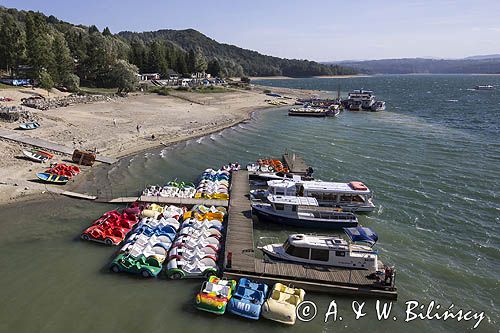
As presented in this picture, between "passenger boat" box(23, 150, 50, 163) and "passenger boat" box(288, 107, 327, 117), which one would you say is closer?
"passenger boat" box(23, 150, 50, 163)

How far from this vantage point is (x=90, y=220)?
1401 inches

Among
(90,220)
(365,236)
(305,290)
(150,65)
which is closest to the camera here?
(305,290)

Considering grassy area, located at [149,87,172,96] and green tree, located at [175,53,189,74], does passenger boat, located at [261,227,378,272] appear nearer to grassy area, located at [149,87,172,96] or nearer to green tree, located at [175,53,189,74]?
grassy area, located at [149,87,172,96]

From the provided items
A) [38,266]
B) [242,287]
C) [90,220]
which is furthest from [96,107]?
[242,287]

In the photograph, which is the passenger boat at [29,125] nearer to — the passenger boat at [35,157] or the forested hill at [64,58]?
the passenger boat at [35,157]

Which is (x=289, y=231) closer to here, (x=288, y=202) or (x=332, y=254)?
(x=288, y=202)

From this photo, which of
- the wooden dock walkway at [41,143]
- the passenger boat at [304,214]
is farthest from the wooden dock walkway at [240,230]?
the wooden dock walkway at [41,143]

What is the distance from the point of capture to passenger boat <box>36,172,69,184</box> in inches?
1662

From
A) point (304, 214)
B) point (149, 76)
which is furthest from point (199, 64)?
point (304, 214)

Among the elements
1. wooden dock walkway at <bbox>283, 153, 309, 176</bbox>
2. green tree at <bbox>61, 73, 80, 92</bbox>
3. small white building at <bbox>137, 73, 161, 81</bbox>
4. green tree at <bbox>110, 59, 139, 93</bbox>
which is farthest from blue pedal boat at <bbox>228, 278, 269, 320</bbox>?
small white building at <bbox>137, 73, 161, 81</bbox>

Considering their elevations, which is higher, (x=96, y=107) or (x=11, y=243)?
(x=96, y=107)

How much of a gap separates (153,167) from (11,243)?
23.1m

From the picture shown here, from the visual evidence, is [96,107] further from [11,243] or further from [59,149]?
[11,243]

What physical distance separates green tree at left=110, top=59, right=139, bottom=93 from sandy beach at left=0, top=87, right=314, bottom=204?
318 cm
